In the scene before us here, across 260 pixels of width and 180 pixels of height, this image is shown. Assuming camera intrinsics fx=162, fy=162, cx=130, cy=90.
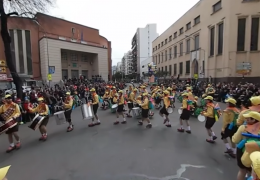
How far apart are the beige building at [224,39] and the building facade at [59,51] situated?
784 inches

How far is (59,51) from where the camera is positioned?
97.3 ft

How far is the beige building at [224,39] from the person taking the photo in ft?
66.2

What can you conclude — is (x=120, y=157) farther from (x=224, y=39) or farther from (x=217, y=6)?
(x=217, y=6)

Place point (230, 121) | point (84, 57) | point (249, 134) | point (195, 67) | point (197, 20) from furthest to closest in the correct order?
point (84, 57), point (195, 67), point (197, 20), point (230, 121), point (249, 134)

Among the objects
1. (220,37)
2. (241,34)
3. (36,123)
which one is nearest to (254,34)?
(241,34)

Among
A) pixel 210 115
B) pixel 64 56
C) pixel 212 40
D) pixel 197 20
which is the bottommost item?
pixel 210 115

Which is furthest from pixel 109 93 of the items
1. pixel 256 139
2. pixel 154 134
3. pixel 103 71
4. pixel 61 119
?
pixel 103 71

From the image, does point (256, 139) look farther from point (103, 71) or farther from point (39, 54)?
point (103, 71)

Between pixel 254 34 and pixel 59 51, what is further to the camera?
pixel 59 51

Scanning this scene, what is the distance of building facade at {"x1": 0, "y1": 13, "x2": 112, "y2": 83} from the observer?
88.0 feet

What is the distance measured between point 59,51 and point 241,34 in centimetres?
2853

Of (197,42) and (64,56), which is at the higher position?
(197,42)

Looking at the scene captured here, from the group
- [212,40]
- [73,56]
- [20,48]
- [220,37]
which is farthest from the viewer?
[73,56]

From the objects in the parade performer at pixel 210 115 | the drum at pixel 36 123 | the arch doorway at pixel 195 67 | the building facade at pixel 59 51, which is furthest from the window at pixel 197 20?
the drum at pixel 36 123
